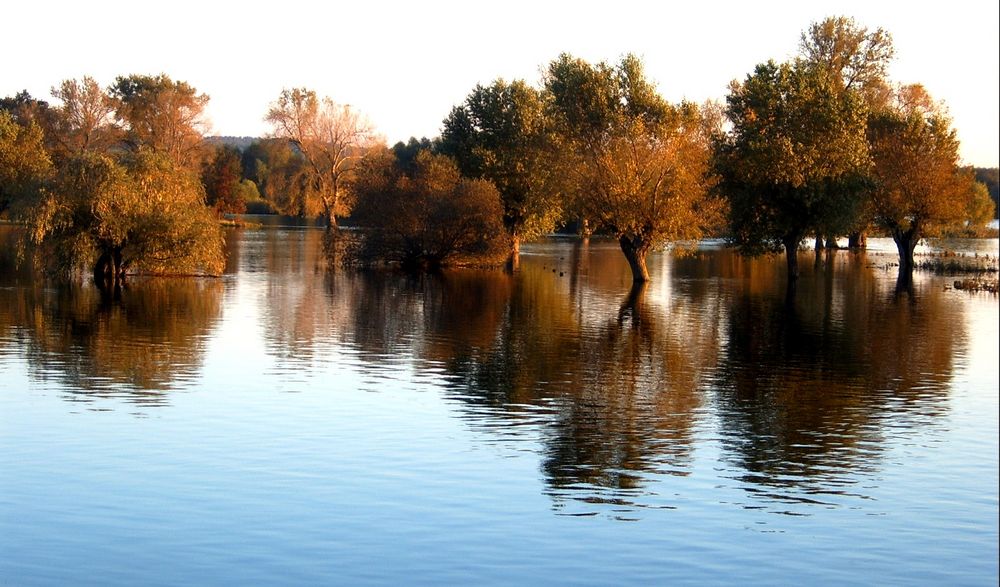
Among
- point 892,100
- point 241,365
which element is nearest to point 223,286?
point 241,365

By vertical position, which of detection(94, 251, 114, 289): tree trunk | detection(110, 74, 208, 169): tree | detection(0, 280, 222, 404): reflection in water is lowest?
A: detection(0, 280, 222, 404): reflection in water

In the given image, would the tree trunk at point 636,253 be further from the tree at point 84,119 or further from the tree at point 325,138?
the tree at point 84,119

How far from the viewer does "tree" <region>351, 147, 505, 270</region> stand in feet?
217

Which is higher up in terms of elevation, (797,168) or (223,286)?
(797,168)

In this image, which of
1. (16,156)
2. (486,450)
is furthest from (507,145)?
(486,450)

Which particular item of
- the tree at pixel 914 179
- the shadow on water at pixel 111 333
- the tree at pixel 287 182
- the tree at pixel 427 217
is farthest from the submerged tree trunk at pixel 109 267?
the tree at pixel 287 182

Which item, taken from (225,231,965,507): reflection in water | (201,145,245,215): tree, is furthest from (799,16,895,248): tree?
(201,145,245,215): tree

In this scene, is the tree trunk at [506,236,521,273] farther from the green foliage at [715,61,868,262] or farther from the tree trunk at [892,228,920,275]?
the tree trunk at [892,228,920,275]

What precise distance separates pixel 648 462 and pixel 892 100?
76.7 m

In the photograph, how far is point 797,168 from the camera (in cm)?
5984

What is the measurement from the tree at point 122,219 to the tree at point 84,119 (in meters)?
66.2

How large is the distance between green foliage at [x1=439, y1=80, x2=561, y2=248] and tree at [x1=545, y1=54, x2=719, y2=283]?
1050 cm

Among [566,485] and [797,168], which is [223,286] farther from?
[566,485]

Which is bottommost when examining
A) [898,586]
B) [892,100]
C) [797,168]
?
[898,586]
